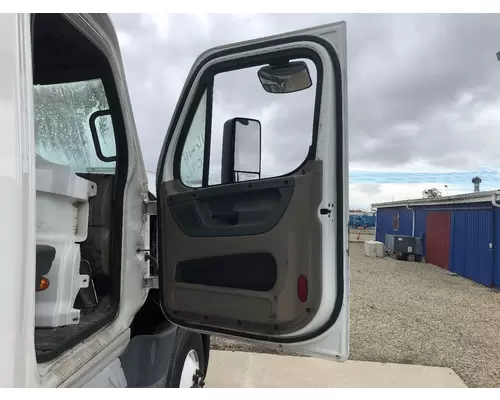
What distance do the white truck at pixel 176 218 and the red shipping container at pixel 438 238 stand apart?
14839 mm

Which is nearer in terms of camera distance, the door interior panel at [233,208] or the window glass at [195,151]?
the door interior panel at [233,208]

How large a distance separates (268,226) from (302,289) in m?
0.32

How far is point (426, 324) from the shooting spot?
7965mm

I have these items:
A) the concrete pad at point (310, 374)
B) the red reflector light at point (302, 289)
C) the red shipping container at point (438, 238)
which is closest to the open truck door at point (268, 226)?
the red reflector light at point (302, 289)

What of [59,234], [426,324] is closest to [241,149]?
[59,234]

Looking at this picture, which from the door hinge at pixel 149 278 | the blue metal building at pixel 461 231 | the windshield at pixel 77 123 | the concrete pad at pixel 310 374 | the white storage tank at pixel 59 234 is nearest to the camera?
the white storage tank at pixel 59 234

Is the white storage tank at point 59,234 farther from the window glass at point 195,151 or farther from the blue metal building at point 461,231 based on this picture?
the blue metal building at point 461,231

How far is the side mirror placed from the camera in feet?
6.62

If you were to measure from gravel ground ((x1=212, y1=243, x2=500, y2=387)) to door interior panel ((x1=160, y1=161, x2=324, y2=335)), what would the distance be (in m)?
4.01

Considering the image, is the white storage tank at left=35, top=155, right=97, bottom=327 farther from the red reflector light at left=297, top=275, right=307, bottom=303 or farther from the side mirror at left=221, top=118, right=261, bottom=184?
the red reflector light at left=297, top=275, right=307, bottom=303

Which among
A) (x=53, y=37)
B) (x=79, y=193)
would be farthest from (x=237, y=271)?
(x=53, y=37)

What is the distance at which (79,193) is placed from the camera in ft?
6.53

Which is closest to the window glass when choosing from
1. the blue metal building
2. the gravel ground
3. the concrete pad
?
the concrete pad

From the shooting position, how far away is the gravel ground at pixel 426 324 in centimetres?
600
